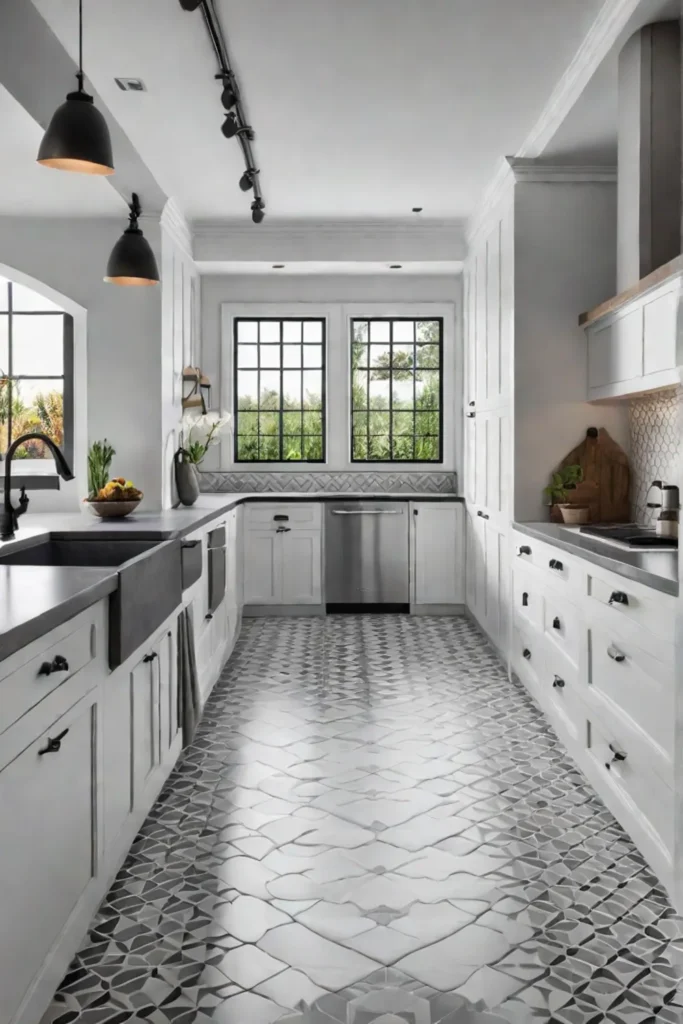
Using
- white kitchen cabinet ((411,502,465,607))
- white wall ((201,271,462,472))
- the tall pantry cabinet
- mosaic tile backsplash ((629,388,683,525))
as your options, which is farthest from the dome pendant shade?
white wall ((201,271,462,472))

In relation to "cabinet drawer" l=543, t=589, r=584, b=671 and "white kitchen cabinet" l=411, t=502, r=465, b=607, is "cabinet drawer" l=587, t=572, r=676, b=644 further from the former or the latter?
"white kitchen cabinet" l=411, t=502, r=465, b=607

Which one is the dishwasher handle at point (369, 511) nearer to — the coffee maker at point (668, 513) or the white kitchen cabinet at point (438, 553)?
the white kitchen cabinet at point (438, 553)

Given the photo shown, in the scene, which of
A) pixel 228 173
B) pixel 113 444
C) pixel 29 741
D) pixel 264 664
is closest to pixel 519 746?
pixel 264 664

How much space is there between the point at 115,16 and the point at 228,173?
6.47 feet

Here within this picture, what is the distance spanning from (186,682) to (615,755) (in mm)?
1678

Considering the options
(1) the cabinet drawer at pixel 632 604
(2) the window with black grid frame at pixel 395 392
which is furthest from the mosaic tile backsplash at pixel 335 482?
(1) the cabinet drawer at pixel 632 604

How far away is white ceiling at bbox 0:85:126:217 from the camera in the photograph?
3385 millimetres

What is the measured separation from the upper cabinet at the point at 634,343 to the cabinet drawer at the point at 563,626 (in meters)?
0.99

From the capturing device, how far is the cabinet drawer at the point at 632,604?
2342 millimetres

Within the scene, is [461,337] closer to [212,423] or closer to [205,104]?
[212,423]

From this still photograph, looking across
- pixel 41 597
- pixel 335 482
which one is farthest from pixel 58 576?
pixel 335 482

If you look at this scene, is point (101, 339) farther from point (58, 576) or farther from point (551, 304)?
point (58, 576)

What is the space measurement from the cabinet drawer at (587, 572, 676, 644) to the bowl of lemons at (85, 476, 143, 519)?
233 cm

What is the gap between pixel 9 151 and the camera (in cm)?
376
